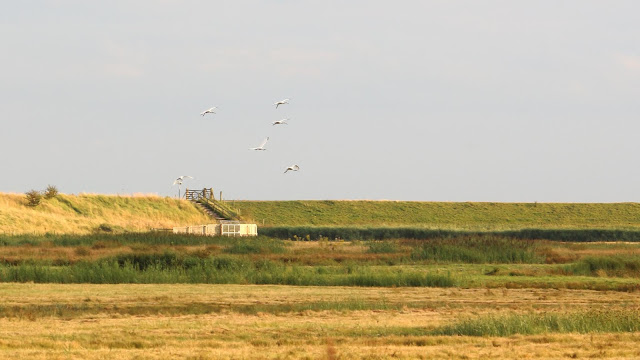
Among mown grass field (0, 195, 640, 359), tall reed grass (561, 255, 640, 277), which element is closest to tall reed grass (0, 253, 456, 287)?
mown grass field (0, 195, 640, 359)

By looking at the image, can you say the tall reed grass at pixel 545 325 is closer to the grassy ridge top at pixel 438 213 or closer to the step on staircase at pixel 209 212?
the step on staircase at pixel 209 212

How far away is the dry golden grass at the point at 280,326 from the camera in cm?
1566

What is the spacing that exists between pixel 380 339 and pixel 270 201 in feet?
257

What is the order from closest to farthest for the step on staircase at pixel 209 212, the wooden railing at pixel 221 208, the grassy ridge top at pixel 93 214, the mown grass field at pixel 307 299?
the mown grass field at pixel 307 299
the grassy ridge top at pixel 93 214
the step on staircase at pixel 209 212
the wooden railing at pixel 221 208

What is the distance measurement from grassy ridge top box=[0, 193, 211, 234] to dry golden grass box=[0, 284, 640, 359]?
32089mm

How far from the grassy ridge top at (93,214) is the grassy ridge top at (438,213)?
9271 mm

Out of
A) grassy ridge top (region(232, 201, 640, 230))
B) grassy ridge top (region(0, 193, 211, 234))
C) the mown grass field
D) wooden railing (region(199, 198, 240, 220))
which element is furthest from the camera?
grassy ridge top (region(232, 201, 640, 230))

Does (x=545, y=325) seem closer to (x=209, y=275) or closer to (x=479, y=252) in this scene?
(x=209, y=275)

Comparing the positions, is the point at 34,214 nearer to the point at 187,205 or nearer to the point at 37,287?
the point at 187,205

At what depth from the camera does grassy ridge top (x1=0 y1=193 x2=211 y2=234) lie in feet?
196

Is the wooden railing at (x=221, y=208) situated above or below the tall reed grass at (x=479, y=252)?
above

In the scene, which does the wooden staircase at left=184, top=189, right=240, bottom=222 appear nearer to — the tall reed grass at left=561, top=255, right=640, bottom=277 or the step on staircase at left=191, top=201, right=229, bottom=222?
the step on staircase at left=191, top=201, right=229, bottom=222

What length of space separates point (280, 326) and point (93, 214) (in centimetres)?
5259

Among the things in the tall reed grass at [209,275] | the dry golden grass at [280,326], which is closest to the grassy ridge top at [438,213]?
the tall reed grass at [209,275]
